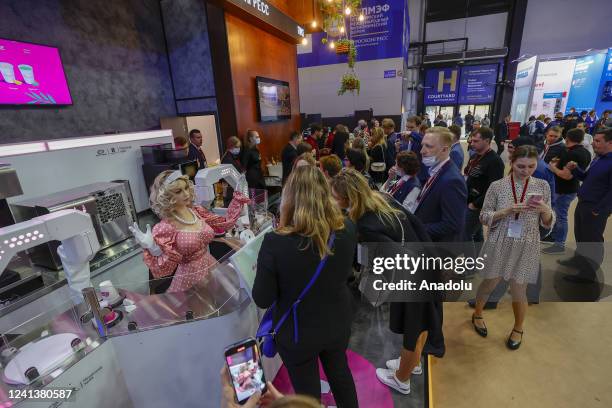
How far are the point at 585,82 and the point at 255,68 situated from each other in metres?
11.5

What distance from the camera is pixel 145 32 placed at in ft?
17.0

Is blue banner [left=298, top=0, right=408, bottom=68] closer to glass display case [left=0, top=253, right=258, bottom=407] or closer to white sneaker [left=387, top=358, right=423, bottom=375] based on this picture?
white sneaker [left=387, top=358, right=423, bottom=375]

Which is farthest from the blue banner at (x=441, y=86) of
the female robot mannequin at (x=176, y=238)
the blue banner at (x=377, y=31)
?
the female robot mannequin at (x=176, y=238)

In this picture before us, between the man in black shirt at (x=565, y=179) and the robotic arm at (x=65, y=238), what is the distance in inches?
187

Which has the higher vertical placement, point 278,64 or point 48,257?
point 278,64

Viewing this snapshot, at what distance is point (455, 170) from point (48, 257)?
9.62 ft

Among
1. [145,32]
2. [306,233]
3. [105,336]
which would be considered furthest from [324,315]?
[145,32]

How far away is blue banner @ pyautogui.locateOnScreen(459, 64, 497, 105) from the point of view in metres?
14.5

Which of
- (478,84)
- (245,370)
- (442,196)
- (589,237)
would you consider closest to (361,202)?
(442,196)

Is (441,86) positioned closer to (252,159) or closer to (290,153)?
(290,153)

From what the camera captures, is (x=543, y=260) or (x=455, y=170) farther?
(x=543, y=260)

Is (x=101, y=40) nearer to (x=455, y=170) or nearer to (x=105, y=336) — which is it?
(x=105, y=336)

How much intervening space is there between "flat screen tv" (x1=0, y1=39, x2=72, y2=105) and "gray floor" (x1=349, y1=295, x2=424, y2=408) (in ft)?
15.4

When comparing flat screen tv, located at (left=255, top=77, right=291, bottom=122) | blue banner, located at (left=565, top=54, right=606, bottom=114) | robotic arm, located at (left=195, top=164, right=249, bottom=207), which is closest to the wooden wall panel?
flat screen tv, located at (left=255, top=77, right=291, bottom=122)
